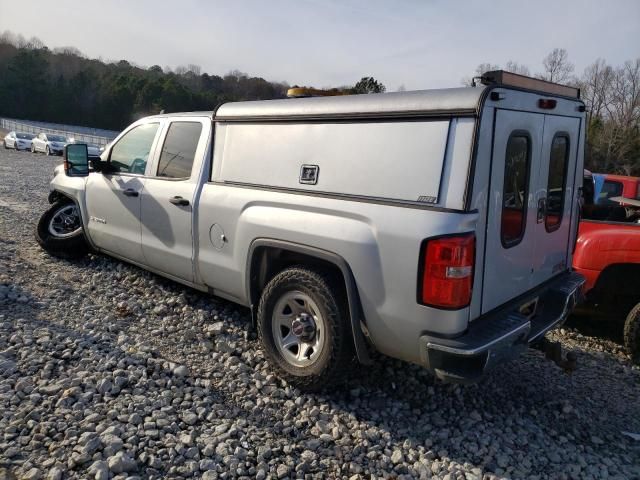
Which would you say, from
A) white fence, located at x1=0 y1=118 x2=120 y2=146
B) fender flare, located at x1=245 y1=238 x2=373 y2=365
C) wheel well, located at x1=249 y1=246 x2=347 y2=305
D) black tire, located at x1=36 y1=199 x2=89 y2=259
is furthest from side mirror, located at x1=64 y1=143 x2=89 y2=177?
white fence, located at x1=0 y1=118 x2=120 y2=146

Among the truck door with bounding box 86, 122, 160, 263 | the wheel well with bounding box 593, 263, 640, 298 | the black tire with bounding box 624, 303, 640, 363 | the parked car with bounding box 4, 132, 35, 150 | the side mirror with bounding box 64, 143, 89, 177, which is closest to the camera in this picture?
the black tire with bounding box 624, 303, 640, 363

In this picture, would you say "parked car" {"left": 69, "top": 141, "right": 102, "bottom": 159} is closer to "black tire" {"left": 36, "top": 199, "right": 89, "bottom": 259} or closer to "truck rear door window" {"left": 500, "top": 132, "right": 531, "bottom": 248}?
"black tire" {"left": 36, "top": 199, "right": 89, "bottom": 259}

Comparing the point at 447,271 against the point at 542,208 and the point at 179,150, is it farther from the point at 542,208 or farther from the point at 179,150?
the point at 179,150

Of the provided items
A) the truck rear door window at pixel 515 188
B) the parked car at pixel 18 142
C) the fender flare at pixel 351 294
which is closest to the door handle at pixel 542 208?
the truck rear door window at pixel 515 188

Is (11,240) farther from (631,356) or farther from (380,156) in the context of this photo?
(631,356)

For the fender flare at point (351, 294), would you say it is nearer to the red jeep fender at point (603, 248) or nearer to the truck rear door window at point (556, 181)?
the truck rear door window at point (556, 181)

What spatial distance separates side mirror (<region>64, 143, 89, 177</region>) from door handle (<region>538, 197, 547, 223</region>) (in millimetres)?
4374

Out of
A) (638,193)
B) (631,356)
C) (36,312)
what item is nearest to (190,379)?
(36,312)

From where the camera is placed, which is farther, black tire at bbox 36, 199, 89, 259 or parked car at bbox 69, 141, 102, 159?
black tire at bbox 36, 199, 89, 259

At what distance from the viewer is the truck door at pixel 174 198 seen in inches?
174

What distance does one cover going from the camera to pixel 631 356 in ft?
15.6

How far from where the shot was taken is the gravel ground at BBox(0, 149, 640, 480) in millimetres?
2928

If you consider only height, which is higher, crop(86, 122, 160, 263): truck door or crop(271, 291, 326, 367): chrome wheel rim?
crop(86, 122, 160, 263): truck door

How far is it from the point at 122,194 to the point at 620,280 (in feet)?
15.8
